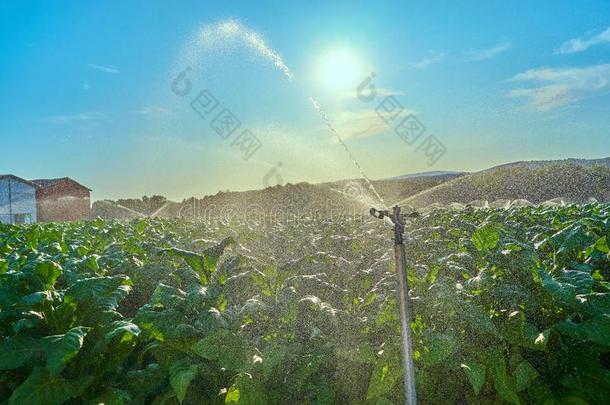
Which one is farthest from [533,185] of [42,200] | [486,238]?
[486,238]

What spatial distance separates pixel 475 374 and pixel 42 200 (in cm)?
4420

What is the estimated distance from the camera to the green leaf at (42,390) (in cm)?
251

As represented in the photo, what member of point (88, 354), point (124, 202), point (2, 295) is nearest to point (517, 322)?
point (88, 354)

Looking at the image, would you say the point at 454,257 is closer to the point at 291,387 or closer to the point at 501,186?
the point at 291,387

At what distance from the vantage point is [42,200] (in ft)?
A: 137

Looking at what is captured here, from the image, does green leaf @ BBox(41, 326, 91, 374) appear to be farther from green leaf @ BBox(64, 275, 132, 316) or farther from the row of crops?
green leaf @ BBox(64, 275, 132, 316)

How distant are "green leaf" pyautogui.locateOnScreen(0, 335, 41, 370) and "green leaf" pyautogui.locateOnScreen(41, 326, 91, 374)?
0.21m

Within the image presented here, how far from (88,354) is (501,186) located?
39124 mm

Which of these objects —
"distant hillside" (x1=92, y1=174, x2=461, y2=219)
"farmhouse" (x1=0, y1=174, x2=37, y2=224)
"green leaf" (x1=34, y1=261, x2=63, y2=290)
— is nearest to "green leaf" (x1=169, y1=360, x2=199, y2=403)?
"green leaf" (x1=34, y1=261, x2=63, y2=290)

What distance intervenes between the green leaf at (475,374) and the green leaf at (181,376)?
1193 mm

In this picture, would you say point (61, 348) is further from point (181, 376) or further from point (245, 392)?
point (245, 392)

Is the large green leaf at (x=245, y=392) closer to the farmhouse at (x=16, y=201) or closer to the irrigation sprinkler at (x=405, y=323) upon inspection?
the irrigation sprinkler at (x=405, y=323)

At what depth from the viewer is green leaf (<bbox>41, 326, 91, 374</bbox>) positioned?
A: 2453 millimetres

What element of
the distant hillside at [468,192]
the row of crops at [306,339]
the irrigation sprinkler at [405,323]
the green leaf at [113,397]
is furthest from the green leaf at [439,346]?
the distant hillside at [468,192]
